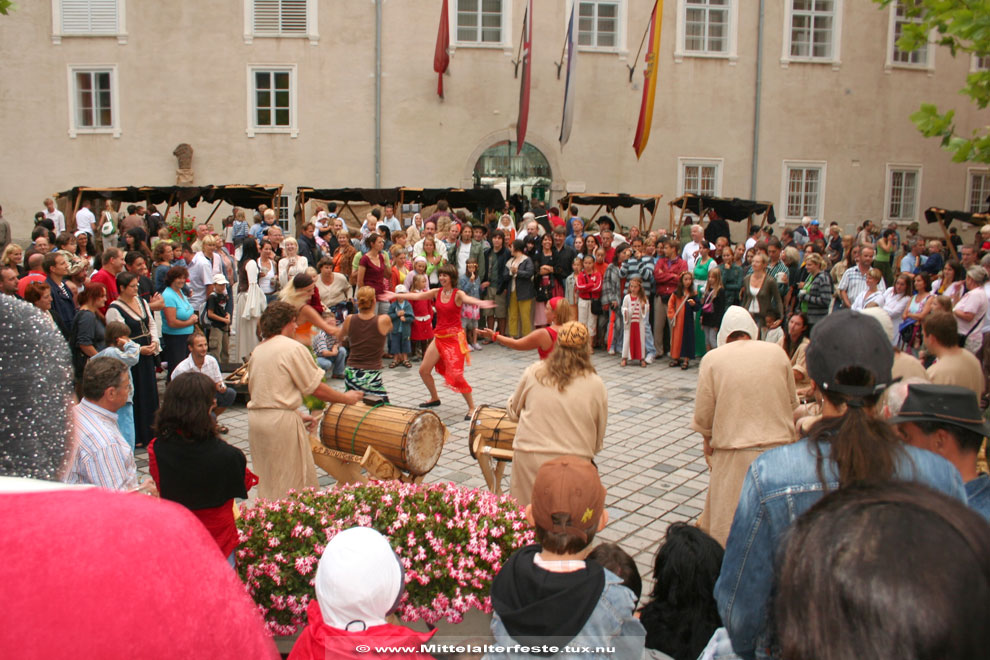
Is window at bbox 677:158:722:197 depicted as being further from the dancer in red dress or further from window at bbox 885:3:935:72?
the dancer in red dress

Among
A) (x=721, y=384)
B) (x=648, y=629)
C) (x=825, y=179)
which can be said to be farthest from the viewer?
(x=825, y=179)

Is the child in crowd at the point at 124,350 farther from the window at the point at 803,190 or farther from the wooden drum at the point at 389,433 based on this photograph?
the window at the point at 803,190

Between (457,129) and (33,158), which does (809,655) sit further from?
(33,158)

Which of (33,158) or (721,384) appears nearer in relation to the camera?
(721,384)

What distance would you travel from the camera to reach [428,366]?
32.8 feet

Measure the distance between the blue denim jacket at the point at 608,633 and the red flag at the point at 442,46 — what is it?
21.9 meters

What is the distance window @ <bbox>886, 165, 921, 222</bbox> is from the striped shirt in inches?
1034

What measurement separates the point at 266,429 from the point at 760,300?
8503 mm

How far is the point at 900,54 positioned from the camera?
26219mm

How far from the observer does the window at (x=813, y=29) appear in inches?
998

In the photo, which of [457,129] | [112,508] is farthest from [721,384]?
[457,129]

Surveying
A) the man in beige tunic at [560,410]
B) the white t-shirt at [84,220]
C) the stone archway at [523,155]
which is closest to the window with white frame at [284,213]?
the stone archway at [523,155]

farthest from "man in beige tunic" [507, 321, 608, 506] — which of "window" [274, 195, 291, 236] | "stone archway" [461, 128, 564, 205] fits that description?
"window" [274, 195, 291, 236]

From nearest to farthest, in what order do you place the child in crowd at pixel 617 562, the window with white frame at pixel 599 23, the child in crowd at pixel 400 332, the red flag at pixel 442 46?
the child in crowd at pixel 617 562 → the child in crowd at pixel 400 332 → the red flag at pixel 442 46 → the window with white frame at pixel 599 23
